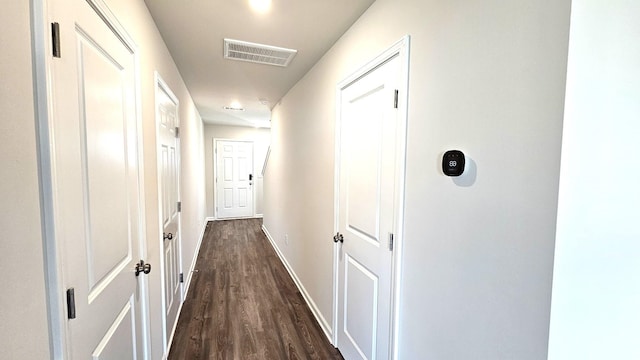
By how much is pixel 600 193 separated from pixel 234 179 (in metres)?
6.64

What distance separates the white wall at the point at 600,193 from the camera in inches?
26.3

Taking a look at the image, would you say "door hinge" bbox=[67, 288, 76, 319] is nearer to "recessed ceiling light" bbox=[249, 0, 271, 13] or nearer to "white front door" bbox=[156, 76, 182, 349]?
"white front door" bbox=[156, 76, 182, 349]

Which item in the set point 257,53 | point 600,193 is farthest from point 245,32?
point 600,193

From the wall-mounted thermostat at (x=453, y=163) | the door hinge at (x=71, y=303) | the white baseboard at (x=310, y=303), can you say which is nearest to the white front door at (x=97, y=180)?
the door hinge at (x=71, y=303)

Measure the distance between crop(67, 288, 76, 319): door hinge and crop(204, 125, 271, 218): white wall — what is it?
19.1 ft

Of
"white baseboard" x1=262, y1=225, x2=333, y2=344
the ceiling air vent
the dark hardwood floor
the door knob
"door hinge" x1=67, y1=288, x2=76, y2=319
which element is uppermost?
the ceiling air vent

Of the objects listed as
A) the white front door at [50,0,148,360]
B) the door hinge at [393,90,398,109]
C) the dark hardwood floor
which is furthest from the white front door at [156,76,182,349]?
the door hinge at [393,90,398,109]

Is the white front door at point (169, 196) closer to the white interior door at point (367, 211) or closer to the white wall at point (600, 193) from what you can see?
the white interior door at point (367, 211)

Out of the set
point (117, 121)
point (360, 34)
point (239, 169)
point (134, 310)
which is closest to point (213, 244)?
point (239, 169)

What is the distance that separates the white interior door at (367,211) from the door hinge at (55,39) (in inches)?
50.9

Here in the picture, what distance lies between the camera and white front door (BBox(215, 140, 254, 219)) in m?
6.55

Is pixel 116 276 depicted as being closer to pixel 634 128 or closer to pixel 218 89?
pixel 634 128

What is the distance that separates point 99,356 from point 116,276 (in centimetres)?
30

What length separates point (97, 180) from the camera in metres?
1.00
